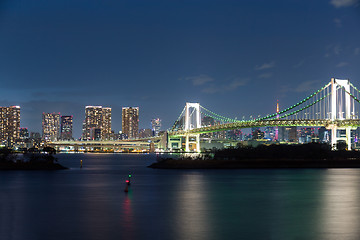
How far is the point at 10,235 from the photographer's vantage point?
1579 centimetres

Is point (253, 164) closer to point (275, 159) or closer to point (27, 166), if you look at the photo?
point (275, 159)

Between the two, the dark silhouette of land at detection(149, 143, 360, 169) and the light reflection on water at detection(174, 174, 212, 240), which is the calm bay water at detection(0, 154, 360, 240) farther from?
the dark silhouette of land at detection(149, 143, 360, 169)

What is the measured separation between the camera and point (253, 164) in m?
64.9

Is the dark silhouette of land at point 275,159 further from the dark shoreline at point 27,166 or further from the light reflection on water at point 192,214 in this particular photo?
the light reflection on water at point 192,214

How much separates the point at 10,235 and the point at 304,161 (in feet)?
184

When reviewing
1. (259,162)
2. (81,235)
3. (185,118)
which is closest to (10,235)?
(81,235)

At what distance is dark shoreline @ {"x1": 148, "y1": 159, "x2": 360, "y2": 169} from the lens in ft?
201

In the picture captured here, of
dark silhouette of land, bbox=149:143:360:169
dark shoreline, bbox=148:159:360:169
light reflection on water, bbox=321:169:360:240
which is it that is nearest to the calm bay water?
light reflection on water, bbox=321:169:360:240

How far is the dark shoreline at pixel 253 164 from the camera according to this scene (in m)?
61.3

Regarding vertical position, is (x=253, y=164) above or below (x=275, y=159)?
below

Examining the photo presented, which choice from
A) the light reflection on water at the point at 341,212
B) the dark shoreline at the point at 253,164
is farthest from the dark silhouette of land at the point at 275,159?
the light reflection on water at the point at 341,212

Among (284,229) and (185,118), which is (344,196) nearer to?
(284,229)

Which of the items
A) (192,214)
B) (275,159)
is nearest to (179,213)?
(192,214)

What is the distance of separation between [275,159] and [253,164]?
18.0 ft
